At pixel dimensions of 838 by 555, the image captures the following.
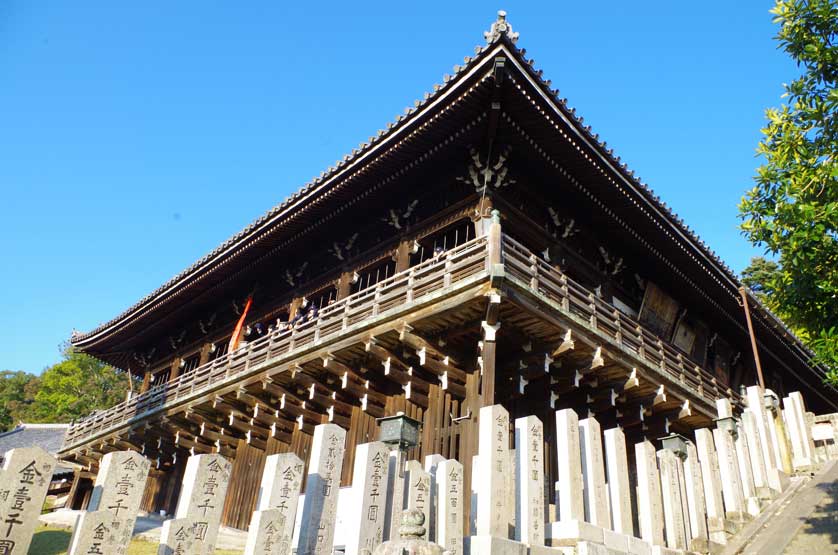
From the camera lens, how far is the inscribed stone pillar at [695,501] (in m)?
7.80

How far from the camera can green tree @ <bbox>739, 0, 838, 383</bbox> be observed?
7176mm

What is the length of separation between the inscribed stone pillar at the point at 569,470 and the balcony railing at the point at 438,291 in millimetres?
3427

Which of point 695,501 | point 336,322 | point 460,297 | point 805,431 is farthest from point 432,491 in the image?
point 805,431

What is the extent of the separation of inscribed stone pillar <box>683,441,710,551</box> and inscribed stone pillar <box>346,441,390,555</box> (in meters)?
4.68

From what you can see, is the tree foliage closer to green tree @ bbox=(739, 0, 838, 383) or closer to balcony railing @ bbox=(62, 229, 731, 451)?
balcony railing @ bbox=(62, 229, 731, 451)

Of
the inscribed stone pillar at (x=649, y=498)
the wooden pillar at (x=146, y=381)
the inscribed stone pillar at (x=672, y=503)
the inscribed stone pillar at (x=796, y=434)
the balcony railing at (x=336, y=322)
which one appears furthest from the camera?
the wooden pillar at (x=146, y=381)

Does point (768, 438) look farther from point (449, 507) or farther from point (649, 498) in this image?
point (449, 507)

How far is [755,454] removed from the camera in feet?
33.7

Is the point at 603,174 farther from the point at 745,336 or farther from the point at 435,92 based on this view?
the point at 745,336

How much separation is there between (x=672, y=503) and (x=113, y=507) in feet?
20.7

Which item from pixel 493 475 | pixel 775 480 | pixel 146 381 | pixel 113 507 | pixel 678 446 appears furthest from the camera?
pixel 146 381

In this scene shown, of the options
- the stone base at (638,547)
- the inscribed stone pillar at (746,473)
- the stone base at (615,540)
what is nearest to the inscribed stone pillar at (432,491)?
the stone base at (615,540)

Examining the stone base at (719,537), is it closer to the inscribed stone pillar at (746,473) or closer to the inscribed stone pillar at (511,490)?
the inscribed stone pillar at (746,473)

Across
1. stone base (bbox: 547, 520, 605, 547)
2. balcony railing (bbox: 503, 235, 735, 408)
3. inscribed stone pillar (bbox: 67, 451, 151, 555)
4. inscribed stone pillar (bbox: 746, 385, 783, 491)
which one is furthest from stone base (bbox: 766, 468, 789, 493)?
inscribed stone pillar (bbox: 67, 451, 151, 555)
